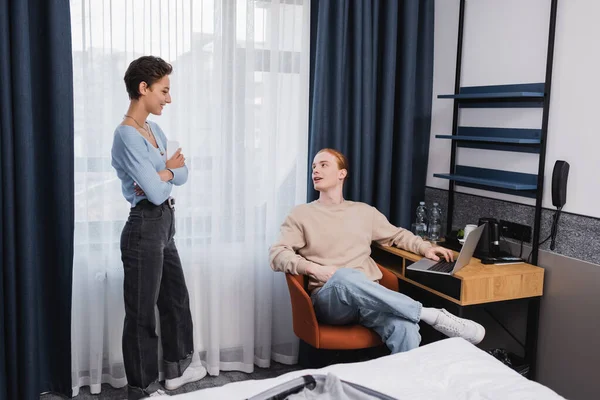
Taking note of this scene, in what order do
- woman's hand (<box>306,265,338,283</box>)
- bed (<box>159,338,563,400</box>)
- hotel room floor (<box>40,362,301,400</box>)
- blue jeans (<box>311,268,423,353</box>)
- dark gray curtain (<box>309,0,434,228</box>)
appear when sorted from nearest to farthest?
bed (<box>159,338,563,400</box>) → blue jeans (<box>311,268,423,353</box>) → woman's hand (<box>306,265,338,283</box>) → hotel room floor (<box>40,362,301,400</box>) → dark gray curtain (<box>309,0,434,228</box>)

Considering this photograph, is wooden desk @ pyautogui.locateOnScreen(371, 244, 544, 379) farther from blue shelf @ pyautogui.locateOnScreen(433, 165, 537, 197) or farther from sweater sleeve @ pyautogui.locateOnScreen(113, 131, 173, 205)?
sweater sleeve @ pyautogui.locateOnScreen(113, 131, 173, 205)

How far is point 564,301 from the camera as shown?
295 cm

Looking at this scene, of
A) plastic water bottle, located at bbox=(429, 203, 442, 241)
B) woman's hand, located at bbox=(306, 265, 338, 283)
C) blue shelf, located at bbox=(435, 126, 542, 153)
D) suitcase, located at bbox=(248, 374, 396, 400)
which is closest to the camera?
suitcase, located at bbox=(248, 374, 396, 400)

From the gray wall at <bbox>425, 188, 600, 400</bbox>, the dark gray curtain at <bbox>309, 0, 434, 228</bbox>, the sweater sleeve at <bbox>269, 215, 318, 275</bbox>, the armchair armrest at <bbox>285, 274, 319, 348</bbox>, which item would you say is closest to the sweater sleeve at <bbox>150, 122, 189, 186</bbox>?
the sweater sleeve at <bbox>269, 215, 318, 275</bbox>

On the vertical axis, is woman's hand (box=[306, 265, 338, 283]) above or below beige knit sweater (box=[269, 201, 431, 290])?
below

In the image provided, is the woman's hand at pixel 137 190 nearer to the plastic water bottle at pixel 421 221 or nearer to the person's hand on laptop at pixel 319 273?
the person's hand on laptop at pixel 319 273

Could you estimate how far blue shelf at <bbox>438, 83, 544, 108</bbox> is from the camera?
304 cm

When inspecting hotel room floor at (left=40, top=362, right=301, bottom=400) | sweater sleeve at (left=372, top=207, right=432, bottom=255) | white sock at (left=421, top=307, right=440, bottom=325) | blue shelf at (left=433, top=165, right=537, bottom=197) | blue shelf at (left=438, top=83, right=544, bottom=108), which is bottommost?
hotel room floor at (left=40, top=362, right=301, bottom=400)

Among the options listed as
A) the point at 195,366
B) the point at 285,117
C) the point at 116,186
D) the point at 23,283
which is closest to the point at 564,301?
the point at 285,117

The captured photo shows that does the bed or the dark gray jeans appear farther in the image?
the dark gray jeans

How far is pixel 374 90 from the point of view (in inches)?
142

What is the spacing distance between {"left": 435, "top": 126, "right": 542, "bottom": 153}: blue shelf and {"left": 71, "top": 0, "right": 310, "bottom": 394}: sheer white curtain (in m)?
0.95

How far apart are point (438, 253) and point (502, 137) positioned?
2.41 ft

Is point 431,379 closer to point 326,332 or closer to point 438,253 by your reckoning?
point 326,332
